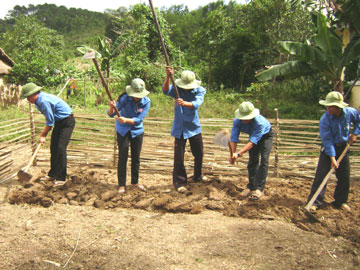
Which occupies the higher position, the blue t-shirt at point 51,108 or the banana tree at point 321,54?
the banana tree at point 321,54

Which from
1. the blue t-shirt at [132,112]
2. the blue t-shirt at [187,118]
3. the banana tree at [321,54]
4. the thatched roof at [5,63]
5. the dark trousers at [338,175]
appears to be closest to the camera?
the dark trousers at [338,175]

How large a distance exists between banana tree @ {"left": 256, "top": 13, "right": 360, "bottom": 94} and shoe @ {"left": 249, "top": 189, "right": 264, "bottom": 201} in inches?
129

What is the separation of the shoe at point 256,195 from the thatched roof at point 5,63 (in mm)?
11663

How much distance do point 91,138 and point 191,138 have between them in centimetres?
205

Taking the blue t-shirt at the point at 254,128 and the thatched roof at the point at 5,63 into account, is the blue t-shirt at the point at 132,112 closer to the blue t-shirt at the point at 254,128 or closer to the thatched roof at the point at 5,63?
the blue t-shirt at the point at 254,128

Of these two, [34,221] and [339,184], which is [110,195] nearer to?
[34,221]

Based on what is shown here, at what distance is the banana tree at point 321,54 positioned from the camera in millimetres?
5945

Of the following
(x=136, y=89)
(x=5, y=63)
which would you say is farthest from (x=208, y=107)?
(x=5, y=63)

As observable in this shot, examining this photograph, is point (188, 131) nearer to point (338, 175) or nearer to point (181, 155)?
point (181, 155)

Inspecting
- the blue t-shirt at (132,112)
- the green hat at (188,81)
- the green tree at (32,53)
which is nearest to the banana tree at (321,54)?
the green hat at (188,81)

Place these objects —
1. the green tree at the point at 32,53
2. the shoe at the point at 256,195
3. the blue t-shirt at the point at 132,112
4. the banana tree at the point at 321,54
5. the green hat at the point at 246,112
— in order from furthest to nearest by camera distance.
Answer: the green tree at the point at 32,53 < the banana tree at the point at 321,54 < the blue t-shirt at the point at 132,112 < the shoe at the point at 256,195 < the green hat at the point at 246,112

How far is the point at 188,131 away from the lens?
155 inches

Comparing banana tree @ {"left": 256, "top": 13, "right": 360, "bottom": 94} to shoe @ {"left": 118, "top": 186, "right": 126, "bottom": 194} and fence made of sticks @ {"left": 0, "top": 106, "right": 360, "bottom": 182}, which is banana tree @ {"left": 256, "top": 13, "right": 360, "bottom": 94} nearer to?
fence made of sticks @ {"left": 0, "top": 106, "right": 360, "bottom": 182}

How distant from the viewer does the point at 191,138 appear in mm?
4000
